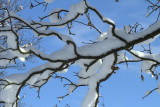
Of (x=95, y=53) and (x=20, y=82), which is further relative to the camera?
(x=20, y=82)

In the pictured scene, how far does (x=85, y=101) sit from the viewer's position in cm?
269

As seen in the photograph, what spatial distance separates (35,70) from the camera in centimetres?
280

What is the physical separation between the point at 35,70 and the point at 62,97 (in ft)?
4.63

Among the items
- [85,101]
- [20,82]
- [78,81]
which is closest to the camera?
[85,101]

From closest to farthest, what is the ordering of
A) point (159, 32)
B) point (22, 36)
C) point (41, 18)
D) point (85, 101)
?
1. point (159, 32)
2. point (85, 101)
3. point (41, 18)
4. point (22, 36)

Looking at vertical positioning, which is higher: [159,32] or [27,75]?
[159,32]

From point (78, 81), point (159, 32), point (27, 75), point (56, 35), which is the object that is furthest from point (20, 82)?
point (159, 32)

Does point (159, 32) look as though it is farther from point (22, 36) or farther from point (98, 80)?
point (22, 36)

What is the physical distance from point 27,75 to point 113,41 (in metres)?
1.28

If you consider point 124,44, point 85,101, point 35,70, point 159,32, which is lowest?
point 85,101

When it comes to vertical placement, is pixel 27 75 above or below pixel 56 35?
below

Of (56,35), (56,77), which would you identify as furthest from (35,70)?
(56,77)

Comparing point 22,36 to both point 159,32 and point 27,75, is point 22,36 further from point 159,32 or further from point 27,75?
point 159,32

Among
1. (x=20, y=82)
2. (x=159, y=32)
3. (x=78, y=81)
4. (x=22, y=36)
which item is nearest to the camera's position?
(x=159, y=32)
